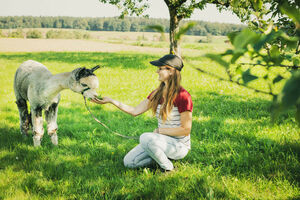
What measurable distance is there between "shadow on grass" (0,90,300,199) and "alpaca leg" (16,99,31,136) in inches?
7.3

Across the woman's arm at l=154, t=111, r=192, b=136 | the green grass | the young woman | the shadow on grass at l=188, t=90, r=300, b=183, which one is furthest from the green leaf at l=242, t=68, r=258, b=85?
the shadow on grass at l=188, t=90, r=300, b=183

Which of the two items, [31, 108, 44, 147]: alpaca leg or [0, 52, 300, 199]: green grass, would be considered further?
[31, 108, 44, 147]: alpaca leg

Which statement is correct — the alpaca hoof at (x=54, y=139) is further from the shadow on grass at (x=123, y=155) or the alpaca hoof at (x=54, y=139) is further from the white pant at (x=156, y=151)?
the white pant at (x=156, y=151)

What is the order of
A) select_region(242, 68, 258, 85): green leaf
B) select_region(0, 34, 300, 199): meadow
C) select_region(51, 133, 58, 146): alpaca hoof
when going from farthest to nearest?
select_region(51, 133, 58, 146): alpaca hoof → select_region(0, 34, 300, 199): meadow → select_region(242, 68, 258, 85): green leaf

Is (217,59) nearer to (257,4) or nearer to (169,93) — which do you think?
(257,4)

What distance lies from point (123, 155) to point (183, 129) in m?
1.18

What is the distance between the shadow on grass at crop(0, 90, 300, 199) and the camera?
2697 mm

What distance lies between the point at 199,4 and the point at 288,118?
9.87 metres

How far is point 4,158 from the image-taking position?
11.2 feet

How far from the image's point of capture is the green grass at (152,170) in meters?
2.61

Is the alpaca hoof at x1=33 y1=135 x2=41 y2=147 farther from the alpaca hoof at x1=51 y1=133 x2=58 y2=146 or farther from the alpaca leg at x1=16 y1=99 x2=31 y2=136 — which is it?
the alpaca leg at x1=16 y1=99 x2=31 y2=136

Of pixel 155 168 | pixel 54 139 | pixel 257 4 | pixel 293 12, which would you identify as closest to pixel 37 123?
pixel 54 139

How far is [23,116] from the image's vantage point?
13.1 feet

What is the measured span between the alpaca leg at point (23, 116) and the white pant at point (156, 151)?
2143 millimetres
